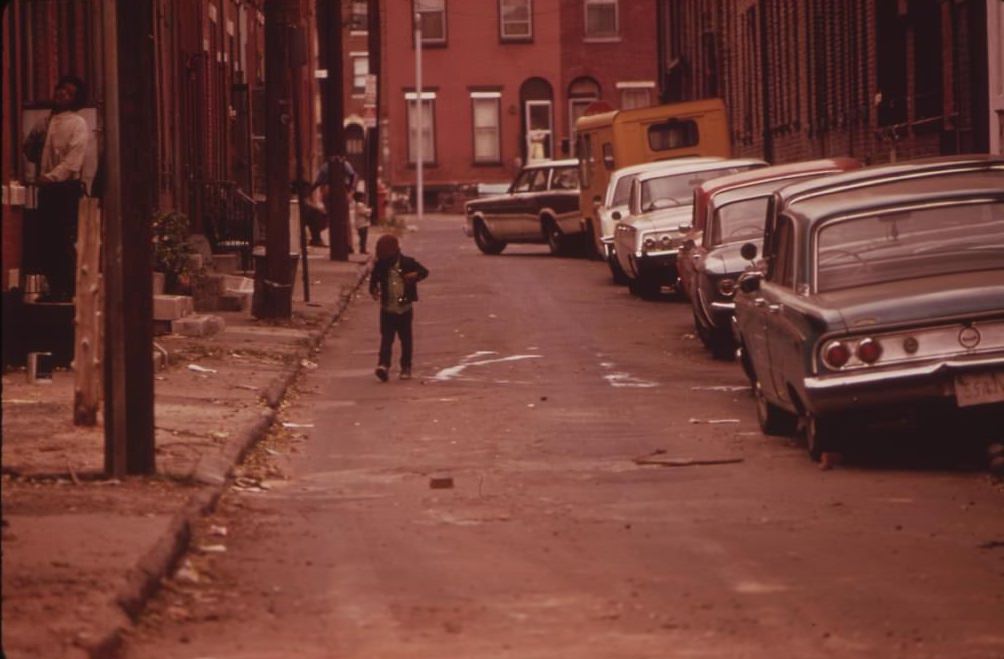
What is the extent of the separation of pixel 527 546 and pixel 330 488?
2479 mm

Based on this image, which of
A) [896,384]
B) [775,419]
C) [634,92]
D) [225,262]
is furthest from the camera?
[634,92]

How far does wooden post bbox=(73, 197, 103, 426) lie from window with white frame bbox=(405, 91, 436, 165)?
221ft

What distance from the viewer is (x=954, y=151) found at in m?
28.5

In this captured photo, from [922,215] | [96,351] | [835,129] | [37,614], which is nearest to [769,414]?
[922,215]

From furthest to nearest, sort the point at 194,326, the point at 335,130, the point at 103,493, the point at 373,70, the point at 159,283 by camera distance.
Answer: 1. the point at 373,70
2. the point at 335,130
3. the point at 159,283
4. the point at 194,326
5. the point at 103,493

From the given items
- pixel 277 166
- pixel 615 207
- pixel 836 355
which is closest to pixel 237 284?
pixel 277 166

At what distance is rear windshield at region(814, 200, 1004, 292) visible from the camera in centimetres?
1366

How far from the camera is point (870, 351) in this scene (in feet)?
41.5

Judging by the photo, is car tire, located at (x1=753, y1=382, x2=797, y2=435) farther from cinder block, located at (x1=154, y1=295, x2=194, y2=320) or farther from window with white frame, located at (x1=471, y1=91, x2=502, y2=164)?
window with white frame, located at (x1=471, y1=91, x2=502, y2=164)

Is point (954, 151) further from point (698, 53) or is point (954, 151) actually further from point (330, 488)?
point (698, 53)

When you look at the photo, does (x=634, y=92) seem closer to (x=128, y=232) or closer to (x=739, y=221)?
(x=739, y=221)

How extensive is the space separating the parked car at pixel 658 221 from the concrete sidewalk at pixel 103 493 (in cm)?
901

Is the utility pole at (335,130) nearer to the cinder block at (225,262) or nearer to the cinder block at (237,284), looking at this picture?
the cinder block at (225,262)

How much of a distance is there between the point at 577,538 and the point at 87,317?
3955mm
